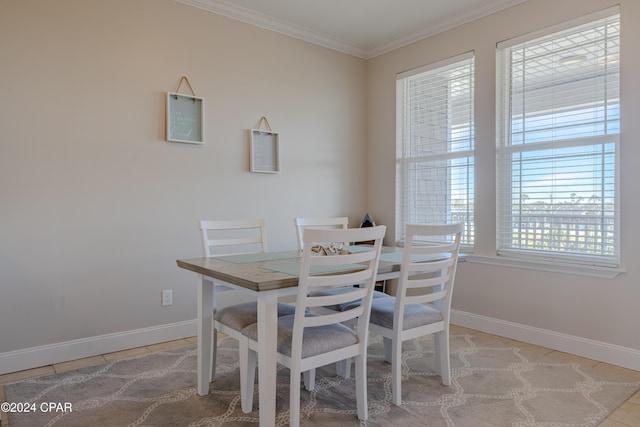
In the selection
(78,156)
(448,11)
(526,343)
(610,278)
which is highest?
(448,11)

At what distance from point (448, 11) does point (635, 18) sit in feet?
4.21

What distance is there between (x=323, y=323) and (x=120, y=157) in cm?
195

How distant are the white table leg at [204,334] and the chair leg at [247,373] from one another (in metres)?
0.30

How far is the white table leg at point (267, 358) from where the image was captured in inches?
66.7

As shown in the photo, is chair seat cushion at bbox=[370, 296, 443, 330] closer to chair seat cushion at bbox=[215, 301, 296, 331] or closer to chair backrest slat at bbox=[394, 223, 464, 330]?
chair backrest slat at bbox=[394, 223, 464, 330]

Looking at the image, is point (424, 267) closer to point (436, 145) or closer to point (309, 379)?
point (309, 379)

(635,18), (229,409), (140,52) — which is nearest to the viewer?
(229,409)

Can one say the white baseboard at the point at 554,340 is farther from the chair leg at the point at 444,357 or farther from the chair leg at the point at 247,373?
the chair leg at the point at 247,373

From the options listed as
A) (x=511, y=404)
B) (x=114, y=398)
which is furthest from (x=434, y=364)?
(x=114, y=398)

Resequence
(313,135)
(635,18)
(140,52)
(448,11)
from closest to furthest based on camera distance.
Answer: (635,18), (140,52), (448,11), (313,135)

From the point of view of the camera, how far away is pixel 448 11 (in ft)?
11.0

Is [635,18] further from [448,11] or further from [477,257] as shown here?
[477,257]

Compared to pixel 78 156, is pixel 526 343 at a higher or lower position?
lower

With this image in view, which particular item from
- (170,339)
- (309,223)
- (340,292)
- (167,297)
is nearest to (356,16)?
(309,223)
